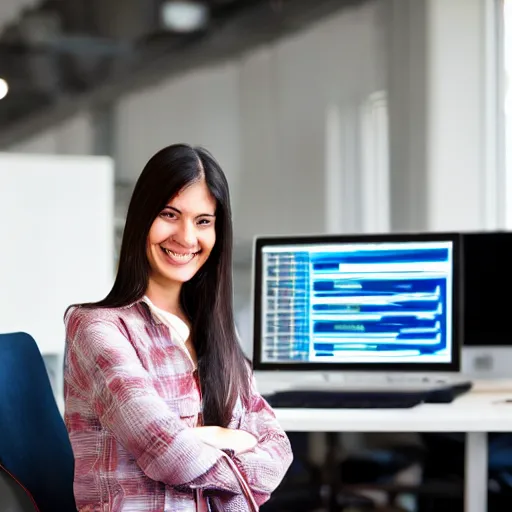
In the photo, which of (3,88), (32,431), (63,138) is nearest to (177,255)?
(32,431)

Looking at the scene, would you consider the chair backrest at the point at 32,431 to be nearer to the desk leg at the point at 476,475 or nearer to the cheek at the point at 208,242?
the cheek at the point at 208,242

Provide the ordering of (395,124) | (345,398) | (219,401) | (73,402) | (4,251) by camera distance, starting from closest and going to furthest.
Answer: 1. (73,402)
2. (219,401)
3. (345,398)
4. (4,251)
5. (395,124)

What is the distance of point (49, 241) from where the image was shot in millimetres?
3527

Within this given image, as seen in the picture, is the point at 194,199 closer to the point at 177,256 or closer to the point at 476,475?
the point at 177,256

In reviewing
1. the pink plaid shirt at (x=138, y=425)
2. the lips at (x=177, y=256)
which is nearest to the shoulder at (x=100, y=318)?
the pink plaid shirt at (x=138, y=425)

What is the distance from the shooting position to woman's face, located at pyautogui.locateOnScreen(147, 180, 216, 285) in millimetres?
1695

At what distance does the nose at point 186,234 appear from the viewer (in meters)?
1.69

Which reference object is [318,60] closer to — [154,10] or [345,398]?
[154,10]

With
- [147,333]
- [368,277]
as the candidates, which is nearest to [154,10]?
[368,277]

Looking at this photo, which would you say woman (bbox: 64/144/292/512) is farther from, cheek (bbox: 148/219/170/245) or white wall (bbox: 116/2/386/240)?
white wall (bbox: 116/2/386/240)

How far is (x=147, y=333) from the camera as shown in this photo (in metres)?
1.70

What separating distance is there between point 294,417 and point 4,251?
1.66 metres

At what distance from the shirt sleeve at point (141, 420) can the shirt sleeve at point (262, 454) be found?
0.10 metres

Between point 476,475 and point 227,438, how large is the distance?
0.83 meters
